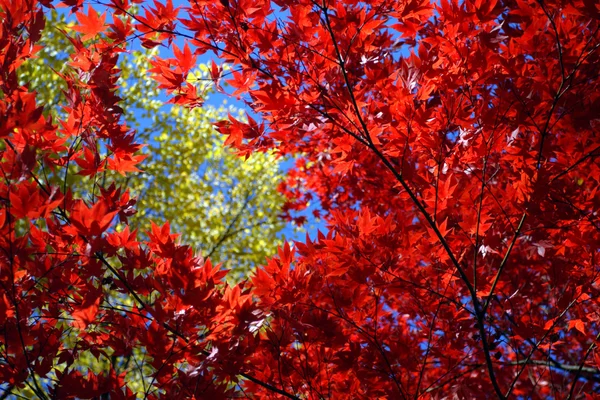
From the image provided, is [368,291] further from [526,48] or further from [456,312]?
[526,48]

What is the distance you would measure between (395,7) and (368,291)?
133 cm

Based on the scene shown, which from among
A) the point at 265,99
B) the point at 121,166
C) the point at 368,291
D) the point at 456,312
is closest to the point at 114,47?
the point at 121,166

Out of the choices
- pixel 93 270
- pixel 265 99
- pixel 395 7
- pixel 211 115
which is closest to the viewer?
pixel 93 270

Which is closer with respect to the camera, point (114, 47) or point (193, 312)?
point (193, 312)

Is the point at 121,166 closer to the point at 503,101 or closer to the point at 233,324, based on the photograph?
the point at 233,324

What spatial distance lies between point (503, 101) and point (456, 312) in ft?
3.46

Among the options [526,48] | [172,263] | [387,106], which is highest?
[526,48]

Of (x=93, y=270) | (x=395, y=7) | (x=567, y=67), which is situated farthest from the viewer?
(x=567, y=67)

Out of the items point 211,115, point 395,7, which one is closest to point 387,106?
point 395,7

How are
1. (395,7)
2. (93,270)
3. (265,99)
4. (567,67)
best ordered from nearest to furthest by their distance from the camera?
(93,270) → (265,99) → (395,7) → (567,67)

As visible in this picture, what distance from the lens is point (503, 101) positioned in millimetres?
2150

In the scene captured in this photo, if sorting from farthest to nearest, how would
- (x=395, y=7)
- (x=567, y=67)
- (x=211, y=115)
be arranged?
(x=211, y=115) → (x=567, y=67) → (x=395, y=7)

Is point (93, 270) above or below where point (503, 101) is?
below

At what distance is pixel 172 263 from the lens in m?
1.90
